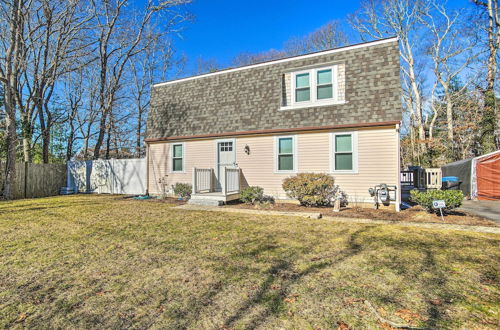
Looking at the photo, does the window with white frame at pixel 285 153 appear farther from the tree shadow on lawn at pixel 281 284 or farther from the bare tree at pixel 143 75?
the bare tree at pixel 143 75

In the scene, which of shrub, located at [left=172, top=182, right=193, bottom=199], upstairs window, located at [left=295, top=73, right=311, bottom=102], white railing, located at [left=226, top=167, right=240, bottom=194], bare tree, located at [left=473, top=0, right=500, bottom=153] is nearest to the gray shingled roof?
upstairs window, located at [left=295, top=73, right=311, bottom=102]

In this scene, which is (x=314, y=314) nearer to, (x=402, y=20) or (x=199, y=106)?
(x=199, y=106)

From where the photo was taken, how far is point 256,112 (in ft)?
34.1

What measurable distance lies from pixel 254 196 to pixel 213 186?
2180mm

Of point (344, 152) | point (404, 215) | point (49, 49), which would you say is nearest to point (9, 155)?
point (49, 49)

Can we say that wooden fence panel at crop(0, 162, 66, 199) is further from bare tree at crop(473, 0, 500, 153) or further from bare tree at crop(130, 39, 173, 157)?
bare tree at crop(473, 0, 500, 153)

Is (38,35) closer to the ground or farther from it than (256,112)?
farther from it

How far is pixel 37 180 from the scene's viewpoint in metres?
13.5

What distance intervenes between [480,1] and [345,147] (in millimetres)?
17526

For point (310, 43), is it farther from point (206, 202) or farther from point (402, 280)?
point (402, 280)

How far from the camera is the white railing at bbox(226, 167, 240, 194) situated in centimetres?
978

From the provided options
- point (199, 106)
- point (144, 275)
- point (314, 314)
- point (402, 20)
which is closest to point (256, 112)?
point (199, 106)

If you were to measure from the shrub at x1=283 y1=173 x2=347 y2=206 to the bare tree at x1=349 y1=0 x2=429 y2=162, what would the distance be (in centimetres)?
1517

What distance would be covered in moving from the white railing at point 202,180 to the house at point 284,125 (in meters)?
0.04
